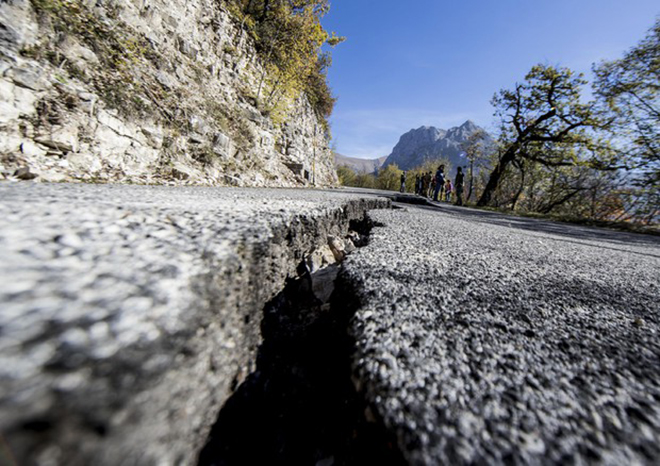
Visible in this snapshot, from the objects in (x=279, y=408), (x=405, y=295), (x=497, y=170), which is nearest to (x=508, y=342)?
(x=405, y=295)

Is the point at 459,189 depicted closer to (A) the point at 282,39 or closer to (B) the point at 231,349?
(A) the point at 282,39

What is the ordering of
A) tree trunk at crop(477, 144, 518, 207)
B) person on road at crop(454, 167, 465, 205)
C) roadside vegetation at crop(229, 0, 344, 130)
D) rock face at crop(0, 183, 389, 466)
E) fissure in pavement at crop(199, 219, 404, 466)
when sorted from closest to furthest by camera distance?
rock face at crop(0, 183, 389, 466) → fissure in pavement at crop(199, 219, 404, 466) → roadside vegetation at crop(229, 0, 344, 130) → person on road at crop(454, 167, 465, 205) → tree trunk at crop(477, 144, 518, 207)

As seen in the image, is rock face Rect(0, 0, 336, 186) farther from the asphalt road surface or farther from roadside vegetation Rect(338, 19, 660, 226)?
roadside vegetation Rect(338, 19, 660, 226)

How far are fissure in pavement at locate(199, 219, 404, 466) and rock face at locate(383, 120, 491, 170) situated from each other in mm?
117665

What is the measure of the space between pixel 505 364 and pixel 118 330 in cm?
77

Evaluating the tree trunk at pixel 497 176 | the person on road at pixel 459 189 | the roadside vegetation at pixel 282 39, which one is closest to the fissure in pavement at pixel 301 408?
the roadside vegetation at pixel 282 39

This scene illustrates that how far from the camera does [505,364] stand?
0.55 m

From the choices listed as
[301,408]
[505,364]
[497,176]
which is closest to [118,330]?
[301,408]

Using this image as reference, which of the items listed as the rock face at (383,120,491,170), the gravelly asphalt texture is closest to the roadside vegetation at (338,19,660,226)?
the gravelly asphalt texture

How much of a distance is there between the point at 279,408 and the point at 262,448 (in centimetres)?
10

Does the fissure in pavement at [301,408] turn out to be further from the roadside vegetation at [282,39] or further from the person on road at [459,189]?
the person on road at [459,189]

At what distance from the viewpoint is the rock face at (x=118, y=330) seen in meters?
0.32

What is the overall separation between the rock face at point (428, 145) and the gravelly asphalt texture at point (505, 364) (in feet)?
385

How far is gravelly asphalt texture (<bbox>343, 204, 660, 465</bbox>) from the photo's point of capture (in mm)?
390
